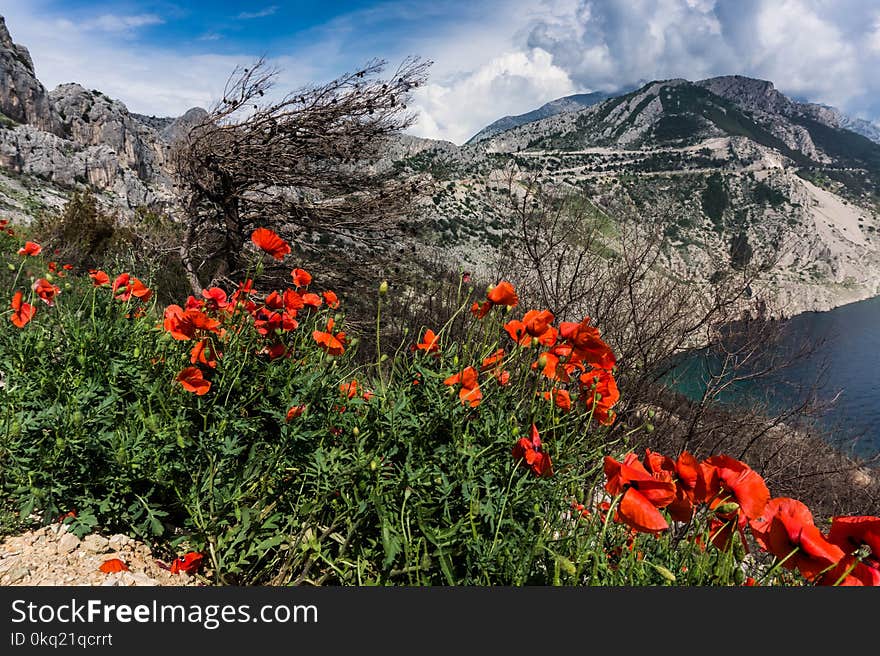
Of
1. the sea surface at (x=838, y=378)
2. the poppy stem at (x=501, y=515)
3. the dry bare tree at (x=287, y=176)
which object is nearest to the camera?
the poppy stem at (x=501, y=515)

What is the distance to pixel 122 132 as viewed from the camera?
4328cm

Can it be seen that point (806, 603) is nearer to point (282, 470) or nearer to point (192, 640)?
point (192, 640)

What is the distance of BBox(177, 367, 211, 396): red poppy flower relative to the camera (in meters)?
1.69

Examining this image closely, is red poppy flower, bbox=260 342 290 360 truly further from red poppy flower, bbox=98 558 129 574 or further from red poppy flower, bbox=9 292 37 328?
red poppy flower, bbox=9 292 37 328

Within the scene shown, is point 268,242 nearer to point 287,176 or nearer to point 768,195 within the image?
point 287,176

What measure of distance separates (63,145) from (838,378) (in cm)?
6347

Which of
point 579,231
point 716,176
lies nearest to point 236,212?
point 579,231

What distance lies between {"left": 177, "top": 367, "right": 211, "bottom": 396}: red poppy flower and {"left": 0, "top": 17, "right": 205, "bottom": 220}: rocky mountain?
20.8 meters

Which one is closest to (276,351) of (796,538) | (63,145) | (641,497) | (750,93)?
(641,497)

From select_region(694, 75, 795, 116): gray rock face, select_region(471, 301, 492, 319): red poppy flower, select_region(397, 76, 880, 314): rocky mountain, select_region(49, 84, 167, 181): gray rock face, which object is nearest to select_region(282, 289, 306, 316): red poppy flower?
select_region(471, 301, 492, 319): red poppy flower

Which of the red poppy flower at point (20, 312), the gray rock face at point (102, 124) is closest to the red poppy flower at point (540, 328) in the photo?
the red poppy flower at point (20, 312)

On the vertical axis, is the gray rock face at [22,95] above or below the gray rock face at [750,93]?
below

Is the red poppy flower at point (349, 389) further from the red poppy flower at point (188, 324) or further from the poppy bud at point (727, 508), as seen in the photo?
the poppy bud at point (727, 508)

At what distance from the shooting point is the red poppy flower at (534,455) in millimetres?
1371
